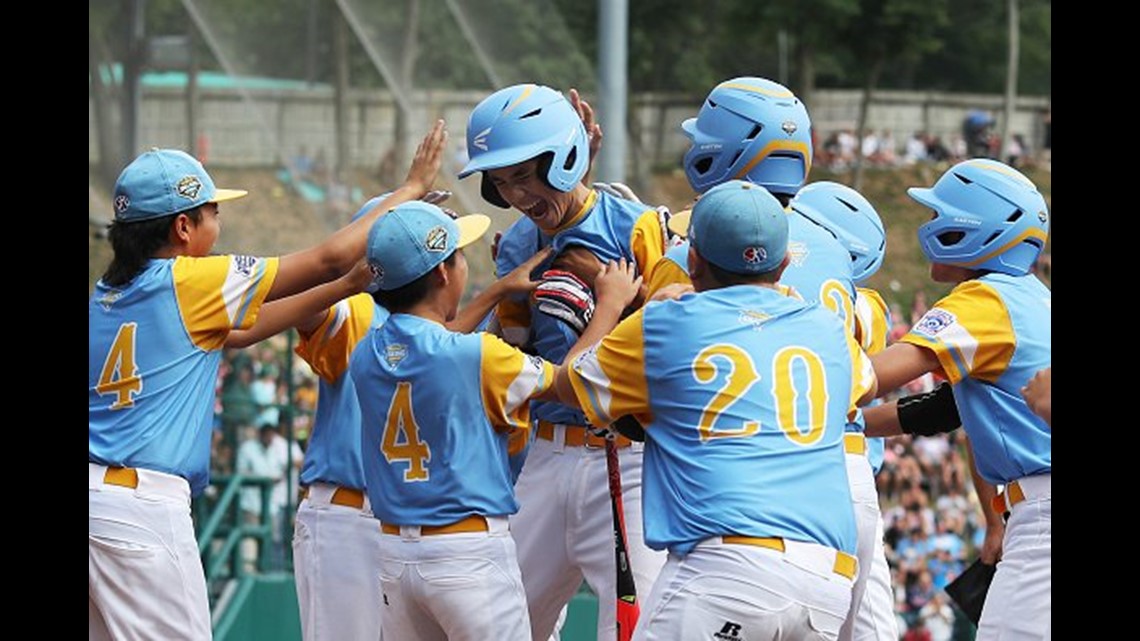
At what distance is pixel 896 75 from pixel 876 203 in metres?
9.08

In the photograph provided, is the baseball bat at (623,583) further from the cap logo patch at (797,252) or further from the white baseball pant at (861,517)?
the cap logo patch at (797,252)

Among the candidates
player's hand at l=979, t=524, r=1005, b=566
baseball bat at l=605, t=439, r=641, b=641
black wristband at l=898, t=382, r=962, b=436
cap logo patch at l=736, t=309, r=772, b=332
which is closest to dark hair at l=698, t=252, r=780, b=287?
cap logo patch at l=736, t=309, r=772, b=332

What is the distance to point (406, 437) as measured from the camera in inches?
265

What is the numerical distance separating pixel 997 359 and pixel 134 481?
123 inches

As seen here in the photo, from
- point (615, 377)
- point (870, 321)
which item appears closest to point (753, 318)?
point (615, 377)

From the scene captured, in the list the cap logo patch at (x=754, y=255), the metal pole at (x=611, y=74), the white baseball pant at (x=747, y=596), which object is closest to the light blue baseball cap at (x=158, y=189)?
the cap logo patch at (x=754, y=255)

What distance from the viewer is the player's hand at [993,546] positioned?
27.2 feet

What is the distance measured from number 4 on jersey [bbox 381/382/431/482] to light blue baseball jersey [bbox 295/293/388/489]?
3.81 feet

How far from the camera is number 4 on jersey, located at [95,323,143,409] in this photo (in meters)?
6.97

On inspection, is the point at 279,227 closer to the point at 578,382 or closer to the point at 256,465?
the point at 256,465

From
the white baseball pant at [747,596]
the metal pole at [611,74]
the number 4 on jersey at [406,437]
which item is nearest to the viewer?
the white baseball pant at [747,596]
